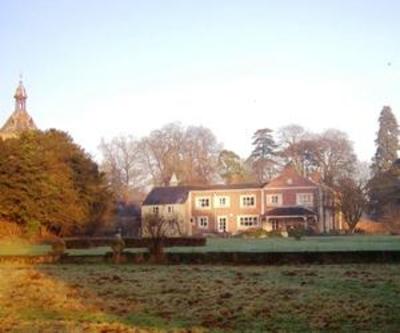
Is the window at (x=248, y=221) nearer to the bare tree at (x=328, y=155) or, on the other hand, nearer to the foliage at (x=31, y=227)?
the bare tree at (x=328, y=155)

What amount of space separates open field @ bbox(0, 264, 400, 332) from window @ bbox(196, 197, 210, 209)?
190ft

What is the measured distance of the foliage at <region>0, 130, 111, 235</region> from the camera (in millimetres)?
52656

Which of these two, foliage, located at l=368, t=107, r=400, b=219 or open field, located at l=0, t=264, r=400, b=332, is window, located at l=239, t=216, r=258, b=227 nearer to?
foliage, located at l=368, t=107, r=400, b=219

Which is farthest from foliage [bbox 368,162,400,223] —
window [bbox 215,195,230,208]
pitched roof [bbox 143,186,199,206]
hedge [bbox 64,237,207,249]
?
hedge [bbox 64,237,207,249]

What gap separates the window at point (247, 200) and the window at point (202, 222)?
Answer: 499 centimetres

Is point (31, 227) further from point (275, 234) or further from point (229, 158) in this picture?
point (229, 158)

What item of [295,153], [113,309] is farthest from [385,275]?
[295,153]

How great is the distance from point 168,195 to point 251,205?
10.7 meters

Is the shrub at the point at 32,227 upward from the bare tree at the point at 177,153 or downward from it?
downward

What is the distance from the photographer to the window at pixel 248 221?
258ft

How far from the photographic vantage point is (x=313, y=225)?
74188mm

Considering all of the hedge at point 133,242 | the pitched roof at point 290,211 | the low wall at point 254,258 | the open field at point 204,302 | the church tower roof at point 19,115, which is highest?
the church tower roof at point 19,115

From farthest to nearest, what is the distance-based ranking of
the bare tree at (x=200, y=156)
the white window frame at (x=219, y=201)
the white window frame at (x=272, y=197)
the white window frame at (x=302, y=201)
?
1. the bare tree at (x=200, y=156)
2. the white window frame at (x=219, y=201)
3. the white window frame at (x=272, y=197)
4. the white window frame at (x=302, y=201)

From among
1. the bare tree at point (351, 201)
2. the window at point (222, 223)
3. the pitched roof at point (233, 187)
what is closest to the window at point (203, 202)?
the pitched roof at point (233, 187)
